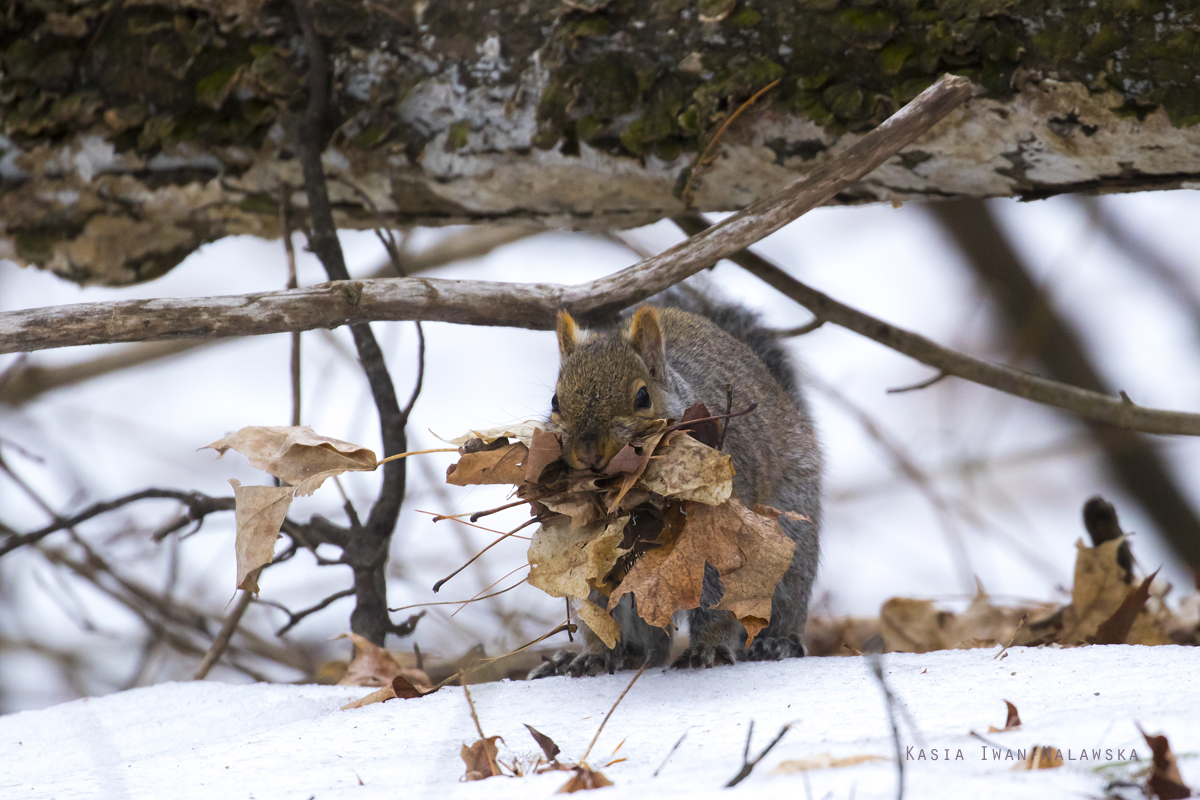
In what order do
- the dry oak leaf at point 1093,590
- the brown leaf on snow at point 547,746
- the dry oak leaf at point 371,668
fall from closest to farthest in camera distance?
the brown leaf on snow at point 547,746
the dry oak leaf at point 371,668
the dry oak leaf at point 1093,590

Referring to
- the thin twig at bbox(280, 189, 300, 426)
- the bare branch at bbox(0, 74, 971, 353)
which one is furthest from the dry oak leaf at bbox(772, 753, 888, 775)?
the thin twig at bbox(280, 189, 300, 426)

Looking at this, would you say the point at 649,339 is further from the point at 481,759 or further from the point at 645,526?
the point at 481,759

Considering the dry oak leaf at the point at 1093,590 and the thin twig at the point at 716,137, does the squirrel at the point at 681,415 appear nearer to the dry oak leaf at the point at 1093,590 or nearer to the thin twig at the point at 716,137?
the thin twig at the point at 716,137

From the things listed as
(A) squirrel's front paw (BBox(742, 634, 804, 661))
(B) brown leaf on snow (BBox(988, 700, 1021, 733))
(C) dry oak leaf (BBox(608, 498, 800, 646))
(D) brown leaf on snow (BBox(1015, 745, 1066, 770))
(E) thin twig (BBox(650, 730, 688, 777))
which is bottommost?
(A) squirrel's front paw (BBox(742, 634, 804, 661))

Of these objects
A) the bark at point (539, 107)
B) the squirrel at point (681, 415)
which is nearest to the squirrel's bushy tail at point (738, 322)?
the squirrel at point (681, 415)

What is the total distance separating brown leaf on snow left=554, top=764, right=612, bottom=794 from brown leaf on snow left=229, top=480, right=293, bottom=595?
532 mm

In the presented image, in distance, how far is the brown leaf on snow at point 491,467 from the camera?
1.25 meters

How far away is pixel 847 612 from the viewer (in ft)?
9.87

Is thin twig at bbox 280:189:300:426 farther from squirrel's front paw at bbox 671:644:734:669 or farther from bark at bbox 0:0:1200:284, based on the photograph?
squirrel's front paw at bbox 671:644:734:669

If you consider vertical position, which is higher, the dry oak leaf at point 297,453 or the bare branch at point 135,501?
the dry oak leaf at point 297,453

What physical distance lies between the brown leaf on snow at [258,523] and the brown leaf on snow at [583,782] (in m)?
0.53

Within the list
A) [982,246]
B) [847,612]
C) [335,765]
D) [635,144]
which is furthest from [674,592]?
[982,246]

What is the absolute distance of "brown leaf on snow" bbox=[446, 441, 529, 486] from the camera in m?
1.25

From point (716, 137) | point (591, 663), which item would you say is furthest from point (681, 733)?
point (716, 137)
